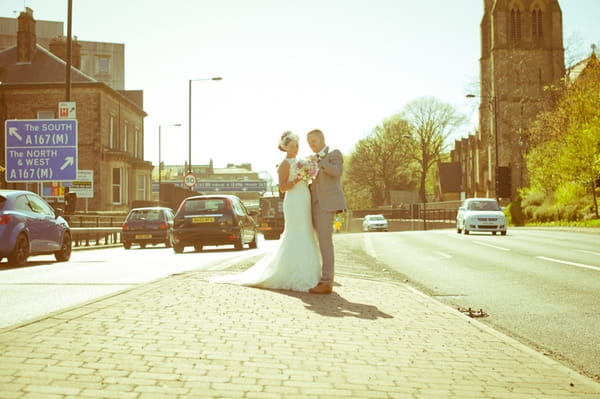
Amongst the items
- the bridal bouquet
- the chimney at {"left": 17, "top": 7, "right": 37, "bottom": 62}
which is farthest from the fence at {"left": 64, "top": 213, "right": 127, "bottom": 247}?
the bridal bouquet

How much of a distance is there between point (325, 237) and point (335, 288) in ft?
3.03

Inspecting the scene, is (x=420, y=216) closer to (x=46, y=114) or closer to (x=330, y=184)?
(x=46, y=114)

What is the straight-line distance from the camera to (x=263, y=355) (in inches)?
174

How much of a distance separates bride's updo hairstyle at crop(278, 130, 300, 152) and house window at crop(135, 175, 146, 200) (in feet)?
135

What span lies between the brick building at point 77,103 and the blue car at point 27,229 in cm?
2648

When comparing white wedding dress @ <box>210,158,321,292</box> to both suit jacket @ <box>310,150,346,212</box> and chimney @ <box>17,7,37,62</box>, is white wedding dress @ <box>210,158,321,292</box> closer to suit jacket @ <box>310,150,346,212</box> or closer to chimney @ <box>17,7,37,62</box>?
suit jacket @ <box>310,150,346,212</box>

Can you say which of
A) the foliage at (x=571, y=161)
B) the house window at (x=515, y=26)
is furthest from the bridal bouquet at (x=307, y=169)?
the house window at (x=515, y=26)

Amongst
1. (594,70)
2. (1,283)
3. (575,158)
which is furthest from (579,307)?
(594,70)

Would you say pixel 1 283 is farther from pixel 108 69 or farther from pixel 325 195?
pixel 108 69

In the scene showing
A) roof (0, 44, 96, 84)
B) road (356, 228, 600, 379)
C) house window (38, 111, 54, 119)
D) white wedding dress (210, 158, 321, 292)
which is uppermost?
roof (0, 44, 96, 84)

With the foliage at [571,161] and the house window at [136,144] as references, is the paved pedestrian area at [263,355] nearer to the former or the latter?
the foliage at [571,161]

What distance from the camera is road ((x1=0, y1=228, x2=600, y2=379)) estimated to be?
6496 mm

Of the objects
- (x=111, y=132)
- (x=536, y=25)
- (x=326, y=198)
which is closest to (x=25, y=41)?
(x=111, y=132)

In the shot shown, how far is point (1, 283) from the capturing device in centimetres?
1031
